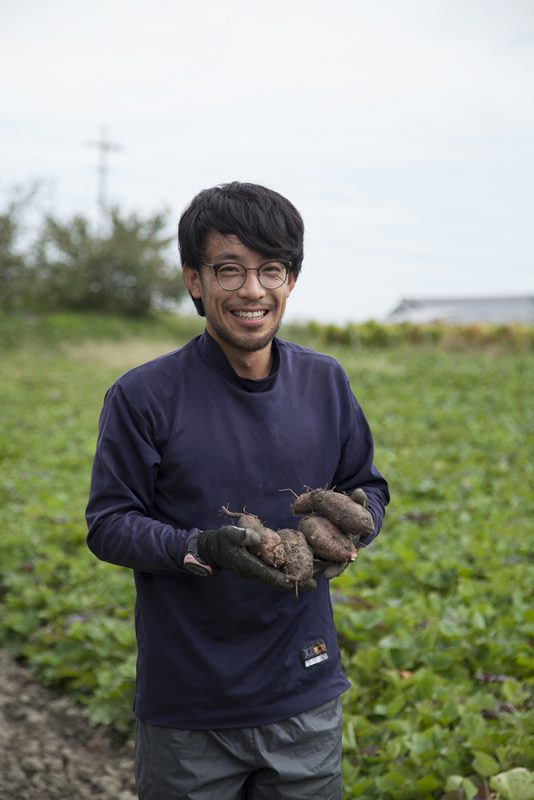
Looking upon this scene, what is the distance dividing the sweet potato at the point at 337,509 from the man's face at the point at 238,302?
38cm

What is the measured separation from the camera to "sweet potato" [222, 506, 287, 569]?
2029mm

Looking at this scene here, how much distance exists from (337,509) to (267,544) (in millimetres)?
241

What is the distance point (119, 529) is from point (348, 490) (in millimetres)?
670

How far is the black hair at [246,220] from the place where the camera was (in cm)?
217

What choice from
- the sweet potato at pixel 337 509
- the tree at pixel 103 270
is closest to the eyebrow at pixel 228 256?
the sweet potato at pixel 337 509

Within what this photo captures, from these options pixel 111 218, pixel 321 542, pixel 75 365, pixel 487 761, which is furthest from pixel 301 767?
pixel 111 218

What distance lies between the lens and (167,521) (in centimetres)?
223

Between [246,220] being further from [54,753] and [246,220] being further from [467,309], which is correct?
[467,309]

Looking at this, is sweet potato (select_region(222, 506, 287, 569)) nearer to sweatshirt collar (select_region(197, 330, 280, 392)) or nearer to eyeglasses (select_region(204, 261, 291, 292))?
sweatshirt collar (select_region(197, 330, 280, 392))

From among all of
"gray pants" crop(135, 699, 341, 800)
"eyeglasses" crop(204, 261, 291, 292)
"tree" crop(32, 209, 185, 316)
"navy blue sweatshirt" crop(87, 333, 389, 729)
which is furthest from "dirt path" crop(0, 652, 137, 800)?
"tree" crop(32, 209, 185, 316)

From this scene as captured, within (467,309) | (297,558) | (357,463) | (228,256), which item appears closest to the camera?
(297,558)

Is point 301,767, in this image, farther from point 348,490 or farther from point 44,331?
point 44,331

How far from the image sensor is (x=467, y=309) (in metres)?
37.3

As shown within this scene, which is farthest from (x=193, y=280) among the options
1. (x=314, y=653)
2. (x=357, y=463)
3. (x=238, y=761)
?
(x=238, y=761)
